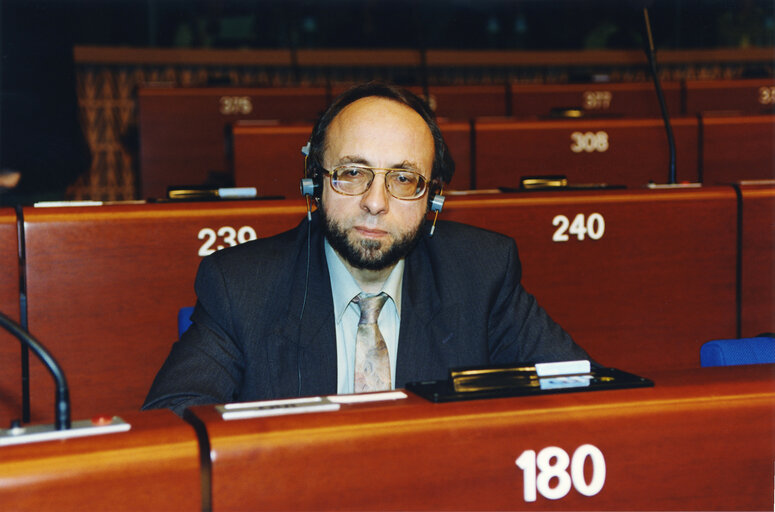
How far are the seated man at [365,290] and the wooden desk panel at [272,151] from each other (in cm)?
203

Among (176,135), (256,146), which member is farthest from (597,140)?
(176,135)

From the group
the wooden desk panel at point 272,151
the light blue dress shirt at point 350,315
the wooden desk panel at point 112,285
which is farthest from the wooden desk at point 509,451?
the wooden desk panel at point 272,151

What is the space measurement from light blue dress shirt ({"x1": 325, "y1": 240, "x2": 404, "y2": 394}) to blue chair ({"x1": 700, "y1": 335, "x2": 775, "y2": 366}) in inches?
21.5

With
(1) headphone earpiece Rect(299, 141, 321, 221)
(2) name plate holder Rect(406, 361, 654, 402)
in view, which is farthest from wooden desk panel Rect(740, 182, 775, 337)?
(2) name plate holder Rect(406, 361, 654, 402)

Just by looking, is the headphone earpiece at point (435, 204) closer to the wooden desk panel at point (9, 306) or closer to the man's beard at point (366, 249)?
the man's beard at point (366, 249)

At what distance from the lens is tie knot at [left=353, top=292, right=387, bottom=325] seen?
1.70 metres

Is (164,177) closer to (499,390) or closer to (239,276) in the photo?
(239,276)

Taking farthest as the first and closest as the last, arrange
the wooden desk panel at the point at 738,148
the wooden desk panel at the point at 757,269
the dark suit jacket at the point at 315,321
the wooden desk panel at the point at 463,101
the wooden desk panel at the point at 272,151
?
the wooden desk panel at the point at 463,101 < the wooden desk panel at the point at 738,148 < the wooden desk panel at the point at 272,151 < the wooden desk panel at the point at 757,269 < the dark suit jacket at the point at 315,321

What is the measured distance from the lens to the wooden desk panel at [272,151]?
378cm

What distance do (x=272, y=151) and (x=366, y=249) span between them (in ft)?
7.32

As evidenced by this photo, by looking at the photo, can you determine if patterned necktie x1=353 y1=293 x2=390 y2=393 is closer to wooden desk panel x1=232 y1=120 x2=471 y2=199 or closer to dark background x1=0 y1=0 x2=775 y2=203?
wooden desk panel x1=232 y1=120 x2=471 y2=199

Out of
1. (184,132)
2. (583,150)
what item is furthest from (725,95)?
(184,132)

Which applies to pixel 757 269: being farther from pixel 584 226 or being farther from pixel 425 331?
pixel 425 331

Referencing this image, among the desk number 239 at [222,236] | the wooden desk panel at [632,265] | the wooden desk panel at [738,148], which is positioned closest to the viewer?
the desk number 239 at [222,236]
